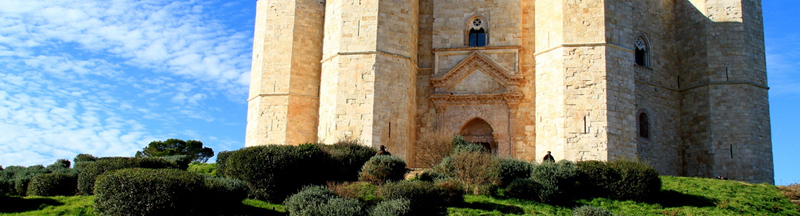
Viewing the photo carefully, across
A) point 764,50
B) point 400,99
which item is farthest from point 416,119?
point 764,50

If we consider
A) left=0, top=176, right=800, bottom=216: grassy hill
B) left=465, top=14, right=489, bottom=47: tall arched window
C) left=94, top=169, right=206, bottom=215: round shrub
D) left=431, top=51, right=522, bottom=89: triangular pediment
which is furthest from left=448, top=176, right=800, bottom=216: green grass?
left=465, top=14, right=489, bottom=47: tall arched window

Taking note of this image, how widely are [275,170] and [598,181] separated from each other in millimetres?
8048

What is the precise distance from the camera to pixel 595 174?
17.2 meters

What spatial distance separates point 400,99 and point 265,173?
8.44m

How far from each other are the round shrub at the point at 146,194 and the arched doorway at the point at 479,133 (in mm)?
13577

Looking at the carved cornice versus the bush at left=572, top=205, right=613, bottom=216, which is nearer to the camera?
the bush at left=572, top=205, right=613, bottom=216

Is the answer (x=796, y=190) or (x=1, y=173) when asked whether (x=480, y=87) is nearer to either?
(x=796, y=190)

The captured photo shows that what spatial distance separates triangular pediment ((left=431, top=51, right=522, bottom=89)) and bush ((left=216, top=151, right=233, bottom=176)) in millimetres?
8653

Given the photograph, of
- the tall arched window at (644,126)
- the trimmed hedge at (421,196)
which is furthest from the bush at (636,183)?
the tall arched window at (644,126)

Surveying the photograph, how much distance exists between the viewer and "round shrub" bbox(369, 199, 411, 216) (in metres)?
13.7

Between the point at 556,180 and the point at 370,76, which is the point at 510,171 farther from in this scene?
the point at 370,76

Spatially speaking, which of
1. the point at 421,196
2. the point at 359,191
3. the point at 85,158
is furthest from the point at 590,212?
the point at 85,158

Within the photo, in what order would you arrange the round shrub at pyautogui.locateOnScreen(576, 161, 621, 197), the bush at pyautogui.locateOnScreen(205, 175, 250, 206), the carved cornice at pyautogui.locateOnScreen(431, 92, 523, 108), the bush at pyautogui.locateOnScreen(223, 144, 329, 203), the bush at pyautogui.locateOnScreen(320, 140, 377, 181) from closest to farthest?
the bush at pyautogui.locateOnScreen(205, 175, 250, 206) < the bush at pyautogui.locateOnScreen(223, 144, 329, 203) < the round shrub at pyautogui.locateOnScreen(576, 161, 621, 197) < the bush at pyautogui.locateOnScreen(320, 140, 377, 181) < the carved cornice at pyautogui.locateOnScreen(431, 92, 523, 108)

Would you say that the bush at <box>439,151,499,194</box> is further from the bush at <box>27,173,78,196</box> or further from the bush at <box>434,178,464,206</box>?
the bush at <box>27,173,78,196</box>
